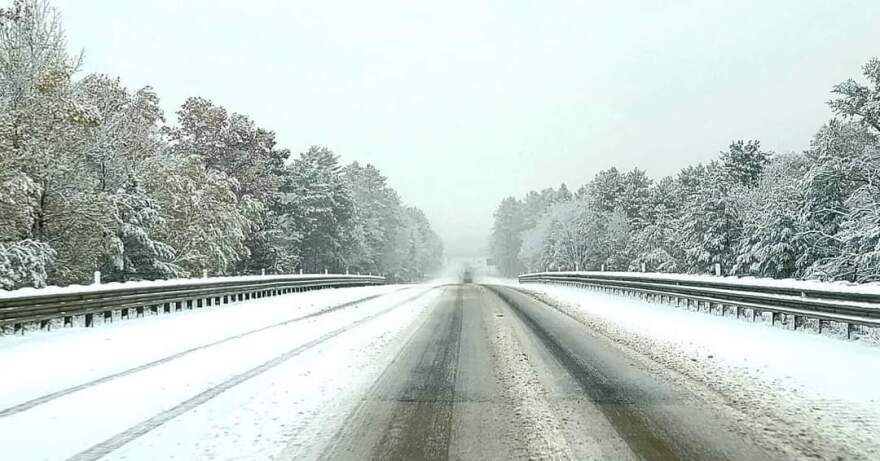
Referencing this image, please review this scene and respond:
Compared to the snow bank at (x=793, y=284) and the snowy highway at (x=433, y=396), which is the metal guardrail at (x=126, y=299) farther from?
the snow bank at (x=793, y=284)

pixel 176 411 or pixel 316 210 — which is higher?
pixel 316 210

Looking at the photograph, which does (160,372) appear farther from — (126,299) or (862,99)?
(862,99)

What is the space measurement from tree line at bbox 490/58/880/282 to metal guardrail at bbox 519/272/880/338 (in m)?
1.83

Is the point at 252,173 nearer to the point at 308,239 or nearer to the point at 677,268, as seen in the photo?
the point at 308,239

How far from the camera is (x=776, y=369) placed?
8203 mm

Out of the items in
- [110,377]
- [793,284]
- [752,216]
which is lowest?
[110,377]

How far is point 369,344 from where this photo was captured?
10.5 meters

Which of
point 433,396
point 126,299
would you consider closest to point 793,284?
point 433,396

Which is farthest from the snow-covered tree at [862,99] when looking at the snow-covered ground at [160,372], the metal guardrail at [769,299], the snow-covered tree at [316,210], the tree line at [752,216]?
the snow-covered tree at [316,210]

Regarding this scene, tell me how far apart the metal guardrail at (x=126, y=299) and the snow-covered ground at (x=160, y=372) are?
16.7 inches

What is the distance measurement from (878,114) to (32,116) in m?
33.3

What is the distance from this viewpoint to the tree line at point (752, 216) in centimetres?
2847

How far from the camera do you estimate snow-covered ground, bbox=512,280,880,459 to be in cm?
563

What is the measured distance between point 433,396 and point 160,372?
3.77m
